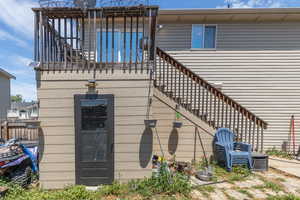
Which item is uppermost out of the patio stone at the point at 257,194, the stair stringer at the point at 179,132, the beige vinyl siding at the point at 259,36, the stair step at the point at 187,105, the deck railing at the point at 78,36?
the beige vinyl siding at the point at 259,36

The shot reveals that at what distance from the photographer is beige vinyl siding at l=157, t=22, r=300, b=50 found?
5.41 metres

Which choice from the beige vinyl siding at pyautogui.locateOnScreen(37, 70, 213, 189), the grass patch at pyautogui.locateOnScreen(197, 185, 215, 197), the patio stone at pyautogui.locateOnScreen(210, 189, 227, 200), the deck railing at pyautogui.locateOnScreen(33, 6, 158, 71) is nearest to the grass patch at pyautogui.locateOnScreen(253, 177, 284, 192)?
the patio stone at pyautogui.locateOnScreen(210, 189, 227, 200)

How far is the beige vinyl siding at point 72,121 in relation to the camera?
121 inches

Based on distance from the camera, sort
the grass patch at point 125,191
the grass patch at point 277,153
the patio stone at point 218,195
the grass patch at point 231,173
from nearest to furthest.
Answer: the grass patch at point 125,191 → the patio stone at point 218,195 → the grass patch at point 231,173 → the grass patch at point 277,153

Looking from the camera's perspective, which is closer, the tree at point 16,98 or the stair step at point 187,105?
the stair step at point 187,105

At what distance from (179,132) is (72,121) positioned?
8.98 ft

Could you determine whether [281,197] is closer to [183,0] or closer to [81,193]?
Result: [81,193]

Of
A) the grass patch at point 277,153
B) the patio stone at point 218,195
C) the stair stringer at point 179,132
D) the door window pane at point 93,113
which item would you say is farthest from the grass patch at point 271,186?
the door window pane at point 93,113

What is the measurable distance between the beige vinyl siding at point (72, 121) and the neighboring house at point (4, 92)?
1436 cm

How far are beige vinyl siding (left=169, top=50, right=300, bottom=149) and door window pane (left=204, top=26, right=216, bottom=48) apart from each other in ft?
1.08

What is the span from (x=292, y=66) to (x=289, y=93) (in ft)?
3.24

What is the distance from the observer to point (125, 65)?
315 centimetres

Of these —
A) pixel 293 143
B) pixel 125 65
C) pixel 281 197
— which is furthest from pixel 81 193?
pixel 293 143

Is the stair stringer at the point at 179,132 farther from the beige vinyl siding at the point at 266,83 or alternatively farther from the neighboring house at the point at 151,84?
the beige vinyl siding at the point at 266,83
